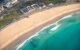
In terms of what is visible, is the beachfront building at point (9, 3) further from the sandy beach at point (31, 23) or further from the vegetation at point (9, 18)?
the sandy beach at point (31, 23)

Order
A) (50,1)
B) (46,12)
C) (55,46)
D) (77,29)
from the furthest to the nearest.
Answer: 1. (50,1)
2. (46,12)
3. (77,29)
4. (55,46)

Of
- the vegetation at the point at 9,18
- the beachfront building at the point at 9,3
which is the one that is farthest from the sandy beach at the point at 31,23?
the beachfront building at the point at 9,3

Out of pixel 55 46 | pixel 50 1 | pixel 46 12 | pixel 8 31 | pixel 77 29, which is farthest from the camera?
pixel 50 1

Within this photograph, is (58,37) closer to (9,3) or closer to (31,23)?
(31,23)

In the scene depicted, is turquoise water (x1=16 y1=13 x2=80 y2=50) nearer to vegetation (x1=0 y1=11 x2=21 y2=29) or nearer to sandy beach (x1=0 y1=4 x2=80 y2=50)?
sandy beach (x1=0 y1=4 x2=80 y2=50)

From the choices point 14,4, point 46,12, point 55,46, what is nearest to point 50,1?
point 46,12

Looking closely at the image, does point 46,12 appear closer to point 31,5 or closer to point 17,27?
point 31,5

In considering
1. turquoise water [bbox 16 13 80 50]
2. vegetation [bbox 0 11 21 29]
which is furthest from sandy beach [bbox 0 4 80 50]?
turquoise water [bbox 16 13 80 50]
